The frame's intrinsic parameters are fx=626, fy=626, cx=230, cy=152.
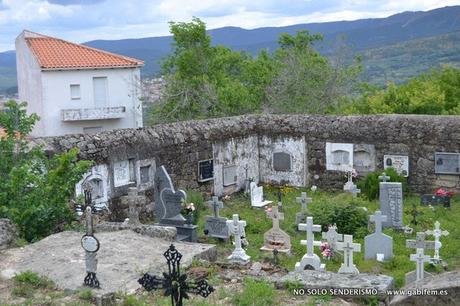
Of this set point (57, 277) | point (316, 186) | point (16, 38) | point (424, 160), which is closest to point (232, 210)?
point (316, 186)

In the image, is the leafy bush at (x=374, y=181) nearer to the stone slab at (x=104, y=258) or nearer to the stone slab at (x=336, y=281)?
the stone slab at (x=104, y=258)

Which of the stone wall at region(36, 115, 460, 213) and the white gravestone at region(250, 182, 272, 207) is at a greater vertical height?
the stone wall at region(36, 115, 460, 213)

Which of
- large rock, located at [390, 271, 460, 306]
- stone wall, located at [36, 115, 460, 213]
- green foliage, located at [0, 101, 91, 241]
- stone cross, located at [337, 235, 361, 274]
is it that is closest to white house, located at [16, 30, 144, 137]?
stone wall, located at [36, 115, 460, 213]

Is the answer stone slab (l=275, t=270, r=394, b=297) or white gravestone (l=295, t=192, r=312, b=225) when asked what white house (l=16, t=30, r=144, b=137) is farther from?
stone slab (l=275, t=270, r=394, b=297)

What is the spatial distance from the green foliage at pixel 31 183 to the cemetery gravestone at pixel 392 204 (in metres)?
5.57

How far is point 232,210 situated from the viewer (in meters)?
13.6

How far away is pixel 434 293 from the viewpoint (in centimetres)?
509

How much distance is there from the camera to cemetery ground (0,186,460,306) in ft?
20.9

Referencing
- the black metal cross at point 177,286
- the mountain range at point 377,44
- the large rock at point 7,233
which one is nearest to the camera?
the black metal cross at point 177,286

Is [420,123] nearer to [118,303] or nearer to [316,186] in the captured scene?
[316,186]

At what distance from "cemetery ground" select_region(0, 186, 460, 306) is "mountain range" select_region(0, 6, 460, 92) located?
51.0ft

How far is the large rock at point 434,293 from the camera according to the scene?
5027 millimetres

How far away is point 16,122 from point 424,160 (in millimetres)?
8854

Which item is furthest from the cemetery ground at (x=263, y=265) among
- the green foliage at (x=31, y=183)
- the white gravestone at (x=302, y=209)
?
the green foliage at (x=31, y=183)
